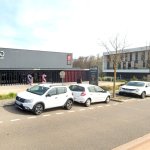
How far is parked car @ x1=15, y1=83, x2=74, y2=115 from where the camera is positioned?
1261 cm

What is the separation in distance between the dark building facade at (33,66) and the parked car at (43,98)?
1958 cm

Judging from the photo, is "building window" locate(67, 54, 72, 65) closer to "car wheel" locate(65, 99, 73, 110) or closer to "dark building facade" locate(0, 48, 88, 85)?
"dark building facade" locate(0, 48, 88, 85)

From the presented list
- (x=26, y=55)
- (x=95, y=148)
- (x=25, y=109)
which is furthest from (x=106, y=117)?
(x=26, y=55)

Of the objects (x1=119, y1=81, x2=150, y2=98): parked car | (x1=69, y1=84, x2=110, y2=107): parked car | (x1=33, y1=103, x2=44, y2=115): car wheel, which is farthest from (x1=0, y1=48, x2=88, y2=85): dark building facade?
(x1=33, y1=103, x2=44, y2=115): car wheel

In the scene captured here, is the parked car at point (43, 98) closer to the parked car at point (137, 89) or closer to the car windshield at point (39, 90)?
the car windshield at point (39, 90)

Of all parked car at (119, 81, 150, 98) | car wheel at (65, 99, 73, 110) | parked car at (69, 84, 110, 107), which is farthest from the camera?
parked car at (119, 81, 150, 98)

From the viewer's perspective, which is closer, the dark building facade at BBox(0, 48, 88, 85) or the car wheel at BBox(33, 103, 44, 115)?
the car wheel at BBox(33, 103, 44, 115)

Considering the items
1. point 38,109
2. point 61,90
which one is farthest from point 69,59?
point 38,109

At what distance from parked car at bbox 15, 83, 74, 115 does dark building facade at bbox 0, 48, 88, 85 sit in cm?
1958

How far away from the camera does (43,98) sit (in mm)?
13141

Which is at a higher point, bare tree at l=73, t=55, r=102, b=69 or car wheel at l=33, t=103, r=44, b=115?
bare tree at l=73, t=55, r=102, b=69

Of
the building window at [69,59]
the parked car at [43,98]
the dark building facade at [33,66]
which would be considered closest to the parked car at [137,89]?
the parked car at [43,98]

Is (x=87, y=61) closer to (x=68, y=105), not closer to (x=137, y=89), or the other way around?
(x=137, y=89)

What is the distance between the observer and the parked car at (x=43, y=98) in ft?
41.4
